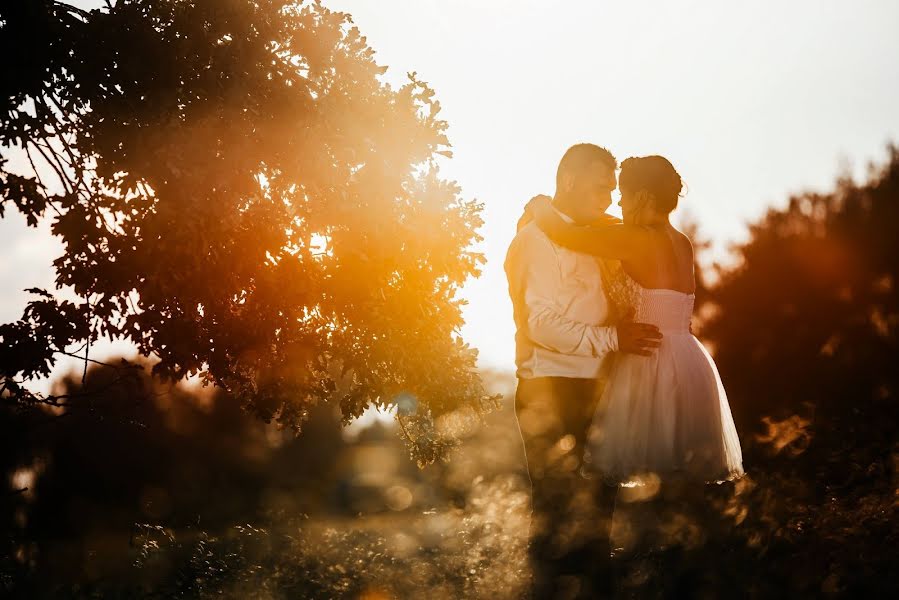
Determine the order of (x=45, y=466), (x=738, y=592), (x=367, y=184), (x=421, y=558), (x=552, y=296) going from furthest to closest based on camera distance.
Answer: (x=45, y=466) → (x=421, y=558) → (x=367, y=184) → (x=738, y=592) → (x=552, y=296)

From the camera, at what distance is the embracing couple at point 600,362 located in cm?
461

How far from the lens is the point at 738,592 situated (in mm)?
5812

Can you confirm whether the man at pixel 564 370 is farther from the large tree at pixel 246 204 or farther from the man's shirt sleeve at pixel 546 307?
the large tree at pixel 246 204

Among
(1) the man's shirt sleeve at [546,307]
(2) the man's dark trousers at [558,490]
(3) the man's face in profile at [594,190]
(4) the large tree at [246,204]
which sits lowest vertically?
(2) the man's dark trousers at [558,490]

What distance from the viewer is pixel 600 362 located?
4.81 meters

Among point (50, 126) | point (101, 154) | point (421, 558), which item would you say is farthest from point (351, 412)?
point (50, 126)

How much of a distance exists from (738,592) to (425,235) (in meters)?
4.97

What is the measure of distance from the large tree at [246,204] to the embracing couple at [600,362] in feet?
13.3

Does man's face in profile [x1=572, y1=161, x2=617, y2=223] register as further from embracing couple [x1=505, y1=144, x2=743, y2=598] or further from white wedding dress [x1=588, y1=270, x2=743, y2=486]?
white wedding dress [x1=588, y1=270, x2=743, y2=486]

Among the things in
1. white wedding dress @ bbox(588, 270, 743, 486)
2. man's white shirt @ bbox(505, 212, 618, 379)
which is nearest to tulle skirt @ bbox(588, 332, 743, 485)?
white wedding dress @ bbox(588, 270, 743, 486)

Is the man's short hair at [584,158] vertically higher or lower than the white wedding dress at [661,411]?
higher

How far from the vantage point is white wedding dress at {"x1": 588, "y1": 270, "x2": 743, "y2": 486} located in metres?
4.89

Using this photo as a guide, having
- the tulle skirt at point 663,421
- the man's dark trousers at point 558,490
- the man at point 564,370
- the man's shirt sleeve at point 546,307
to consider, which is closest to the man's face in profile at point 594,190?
the man at point 564,370

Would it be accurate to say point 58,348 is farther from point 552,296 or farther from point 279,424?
point 552,296
